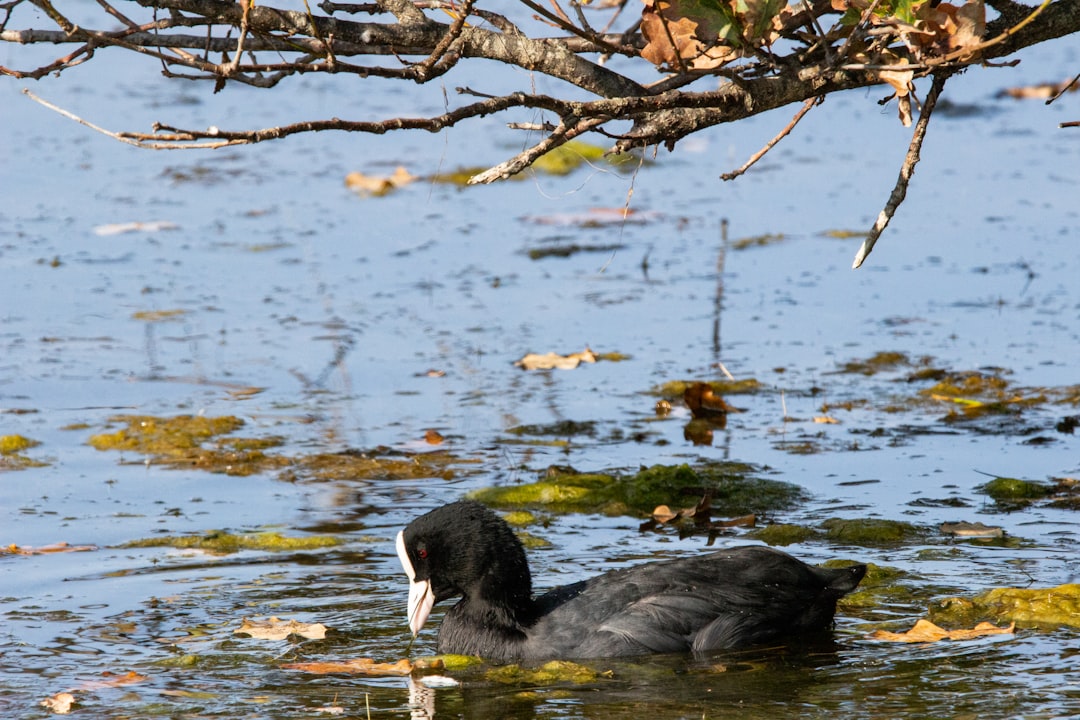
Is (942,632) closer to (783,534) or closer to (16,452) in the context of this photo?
(783,534)

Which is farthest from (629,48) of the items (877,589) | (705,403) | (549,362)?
(549,362)

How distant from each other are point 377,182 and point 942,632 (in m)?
9.75

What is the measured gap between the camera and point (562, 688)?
5.47 meters

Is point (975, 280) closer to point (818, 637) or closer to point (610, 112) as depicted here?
point (818, 637)

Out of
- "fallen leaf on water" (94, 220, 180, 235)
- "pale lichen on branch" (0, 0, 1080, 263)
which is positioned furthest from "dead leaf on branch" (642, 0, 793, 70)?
"fallen leaf on water" (94, 220, 180, 235)

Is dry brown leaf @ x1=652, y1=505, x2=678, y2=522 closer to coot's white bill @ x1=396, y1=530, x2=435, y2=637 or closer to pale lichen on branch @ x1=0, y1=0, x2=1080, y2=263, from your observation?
coot's white bill @ x1=396, y1=530, x2=435, y2=637

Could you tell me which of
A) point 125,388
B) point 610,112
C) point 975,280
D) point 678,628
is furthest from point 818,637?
point 975,280

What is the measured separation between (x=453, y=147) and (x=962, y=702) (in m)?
11.7

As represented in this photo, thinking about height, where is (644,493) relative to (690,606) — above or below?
above

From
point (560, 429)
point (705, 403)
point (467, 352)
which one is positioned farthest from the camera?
point (467, 352)

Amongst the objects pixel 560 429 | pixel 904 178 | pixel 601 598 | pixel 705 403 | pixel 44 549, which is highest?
pixel 904 178

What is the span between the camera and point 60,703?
17.0 ft

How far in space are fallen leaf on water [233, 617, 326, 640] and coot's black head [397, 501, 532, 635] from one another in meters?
0.34

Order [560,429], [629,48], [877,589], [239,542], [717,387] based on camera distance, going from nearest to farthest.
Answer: [629,48] → [877,589] → [239,542] → [560,429] → [717,387]
